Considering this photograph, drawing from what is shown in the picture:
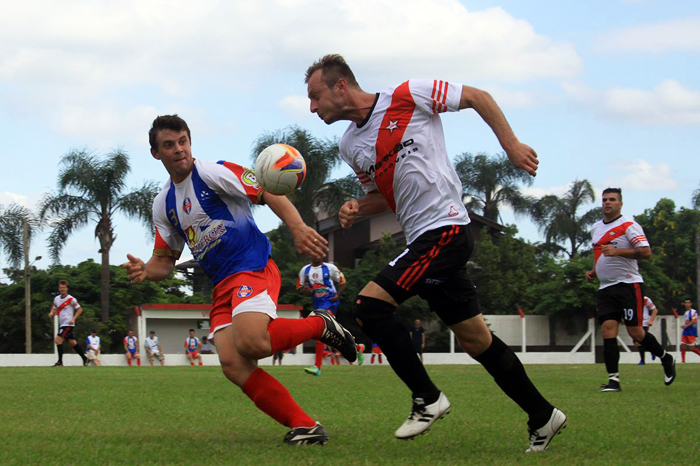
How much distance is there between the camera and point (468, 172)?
59906 millimetres

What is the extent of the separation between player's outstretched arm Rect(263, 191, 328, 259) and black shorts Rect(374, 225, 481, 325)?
407 mm

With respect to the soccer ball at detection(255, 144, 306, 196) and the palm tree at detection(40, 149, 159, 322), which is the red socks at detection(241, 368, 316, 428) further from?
the palm tree at detection(40, 149, 159, 322)

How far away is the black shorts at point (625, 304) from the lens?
36.9ft

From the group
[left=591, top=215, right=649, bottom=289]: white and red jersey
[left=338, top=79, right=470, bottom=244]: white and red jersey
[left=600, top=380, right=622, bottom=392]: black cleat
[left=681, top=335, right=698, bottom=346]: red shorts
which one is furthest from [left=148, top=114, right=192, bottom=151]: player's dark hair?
[left=681, top=335, right=698, bottom=346]: red shorts

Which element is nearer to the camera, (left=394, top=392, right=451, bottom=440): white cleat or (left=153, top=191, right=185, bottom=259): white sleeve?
(left=394, top=392, right=451, bottom=440): white cleat

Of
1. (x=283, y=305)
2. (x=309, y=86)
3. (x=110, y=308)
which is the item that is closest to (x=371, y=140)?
(x=309, y=86)

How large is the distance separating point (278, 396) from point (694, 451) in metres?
2.55

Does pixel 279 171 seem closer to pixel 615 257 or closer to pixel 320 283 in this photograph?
pixel 615 257

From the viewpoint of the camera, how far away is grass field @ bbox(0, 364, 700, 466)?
16.5 ft

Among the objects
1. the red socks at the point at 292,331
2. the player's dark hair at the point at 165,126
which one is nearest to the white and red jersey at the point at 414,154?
the red socks at the point at 292,331

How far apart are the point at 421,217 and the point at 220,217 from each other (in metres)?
1.44

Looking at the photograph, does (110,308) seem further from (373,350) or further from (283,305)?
(373,350)

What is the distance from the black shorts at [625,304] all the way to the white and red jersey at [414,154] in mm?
6347

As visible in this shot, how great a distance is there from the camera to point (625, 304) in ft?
36.9
